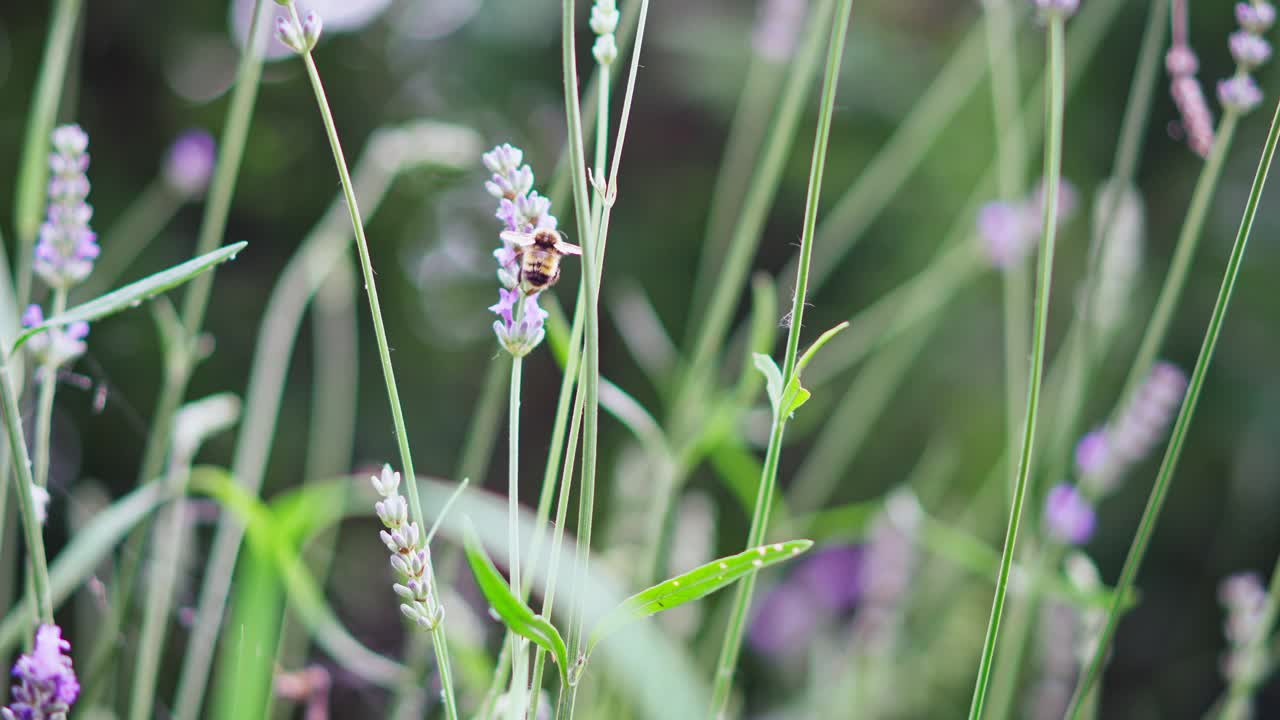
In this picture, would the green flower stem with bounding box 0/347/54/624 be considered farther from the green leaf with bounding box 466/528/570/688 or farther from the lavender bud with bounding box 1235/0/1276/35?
the lavender bud with bounding box 1235/0/1276/35

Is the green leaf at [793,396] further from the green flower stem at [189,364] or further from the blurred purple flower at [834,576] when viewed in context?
the blurred purple flower at [834,576]

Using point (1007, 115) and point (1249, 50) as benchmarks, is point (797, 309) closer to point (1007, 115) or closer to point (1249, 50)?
point (1249, 50)

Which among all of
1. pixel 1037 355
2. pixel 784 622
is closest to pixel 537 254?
pixel 1037 355

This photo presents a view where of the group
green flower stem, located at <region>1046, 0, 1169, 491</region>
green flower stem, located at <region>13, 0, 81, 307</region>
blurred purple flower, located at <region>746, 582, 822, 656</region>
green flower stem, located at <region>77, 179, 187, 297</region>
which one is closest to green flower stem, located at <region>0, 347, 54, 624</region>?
green flower stem, located at <region>13, 0, 81, 307</region>

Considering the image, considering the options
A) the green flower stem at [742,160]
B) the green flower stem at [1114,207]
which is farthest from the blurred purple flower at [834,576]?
the green flower stem at [1114,207]

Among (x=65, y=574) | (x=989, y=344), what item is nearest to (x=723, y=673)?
(x=65, y=574)

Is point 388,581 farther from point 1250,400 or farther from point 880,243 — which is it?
point 1250,400
